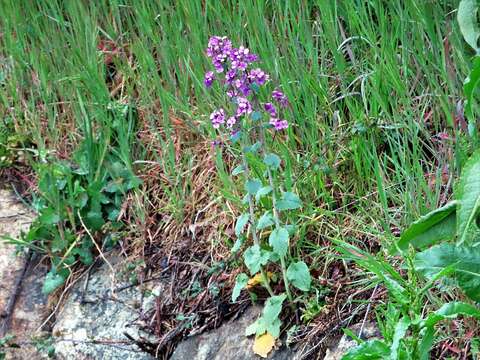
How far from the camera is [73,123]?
155 inches

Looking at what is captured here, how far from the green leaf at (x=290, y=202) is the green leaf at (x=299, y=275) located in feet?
0.63

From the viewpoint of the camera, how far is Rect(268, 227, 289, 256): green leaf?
2.67 meters

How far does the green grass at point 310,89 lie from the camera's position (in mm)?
2793

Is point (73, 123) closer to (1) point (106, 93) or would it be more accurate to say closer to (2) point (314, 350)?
(1) point (106, 93)

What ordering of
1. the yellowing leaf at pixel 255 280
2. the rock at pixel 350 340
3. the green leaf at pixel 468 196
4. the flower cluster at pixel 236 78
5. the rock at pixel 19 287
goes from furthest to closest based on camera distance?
the rock at pixel 19 287 < the yellowing leaf at pixel 255 280 < the flower cluster at pixel 236 78 < the rock at pixel 350 340 < the green leaf at pixel 468 196

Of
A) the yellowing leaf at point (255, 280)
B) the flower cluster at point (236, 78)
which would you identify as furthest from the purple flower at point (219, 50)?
the yellowing leaf at point (255, 280)

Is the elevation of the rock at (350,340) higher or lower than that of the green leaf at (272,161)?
lower

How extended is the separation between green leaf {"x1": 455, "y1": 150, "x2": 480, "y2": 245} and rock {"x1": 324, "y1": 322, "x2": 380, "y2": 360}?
0.50 meters

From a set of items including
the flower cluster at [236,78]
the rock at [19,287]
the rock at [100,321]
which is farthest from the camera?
the rock at [19,287]

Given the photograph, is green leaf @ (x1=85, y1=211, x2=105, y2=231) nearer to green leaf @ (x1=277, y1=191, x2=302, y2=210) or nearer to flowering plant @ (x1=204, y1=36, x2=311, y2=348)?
flowering plant @ (x1=204, y1=36, x2=311, y2=348)

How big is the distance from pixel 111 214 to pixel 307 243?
107cm

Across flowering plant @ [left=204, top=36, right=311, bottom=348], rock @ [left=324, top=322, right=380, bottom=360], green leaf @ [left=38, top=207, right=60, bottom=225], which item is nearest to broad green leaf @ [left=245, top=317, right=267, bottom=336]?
flowering plant @ [left=204, top=36, right=311, bottom=348]

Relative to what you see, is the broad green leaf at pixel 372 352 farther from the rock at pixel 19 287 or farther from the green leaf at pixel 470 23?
the rock at pixel 19 287

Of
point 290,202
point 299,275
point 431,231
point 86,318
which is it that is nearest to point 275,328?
point 299,275
